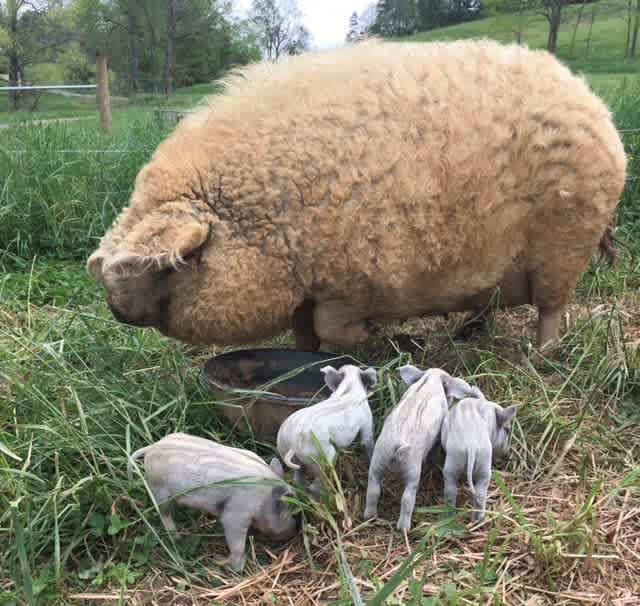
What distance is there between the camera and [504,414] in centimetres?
287

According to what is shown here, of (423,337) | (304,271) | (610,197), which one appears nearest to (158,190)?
(304,271)

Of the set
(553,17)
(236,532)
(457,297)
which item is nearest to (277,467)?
(236,532)

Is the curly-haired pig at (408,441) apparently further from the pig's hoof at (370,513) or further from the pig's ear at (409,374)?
the pig's ear at (409,374)

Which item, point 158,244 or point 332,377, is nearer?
point 332,377

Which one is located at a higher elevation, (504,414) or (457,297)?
(457,297)

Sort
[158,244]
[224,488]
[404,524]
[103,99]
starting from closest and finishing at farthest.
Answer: [224,488], [404,524], [158,244], [103,99]

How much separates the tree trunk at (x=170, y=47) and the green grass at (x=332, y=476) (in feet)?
47.3

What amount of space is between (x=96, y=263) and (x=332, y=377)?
1325 millimetres

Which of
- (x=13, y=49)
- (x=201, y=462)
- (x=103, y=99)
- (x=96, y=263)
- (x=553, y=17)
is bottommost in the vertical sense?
(x=201, y=462)

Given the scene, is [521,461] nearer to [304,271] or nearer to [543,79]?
[304,271]

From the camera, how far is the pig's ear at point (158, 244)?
10.2ft

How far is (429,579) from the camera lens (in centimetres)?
244

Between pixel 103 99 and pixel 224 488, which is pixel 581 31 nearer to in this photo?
pixel 103 99

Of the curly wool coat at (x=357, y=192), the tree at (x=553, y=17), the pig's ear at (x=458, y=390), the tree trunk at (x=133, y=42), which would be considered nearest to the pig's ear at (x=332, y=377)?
the pig's ear at (x=458, y=390)
